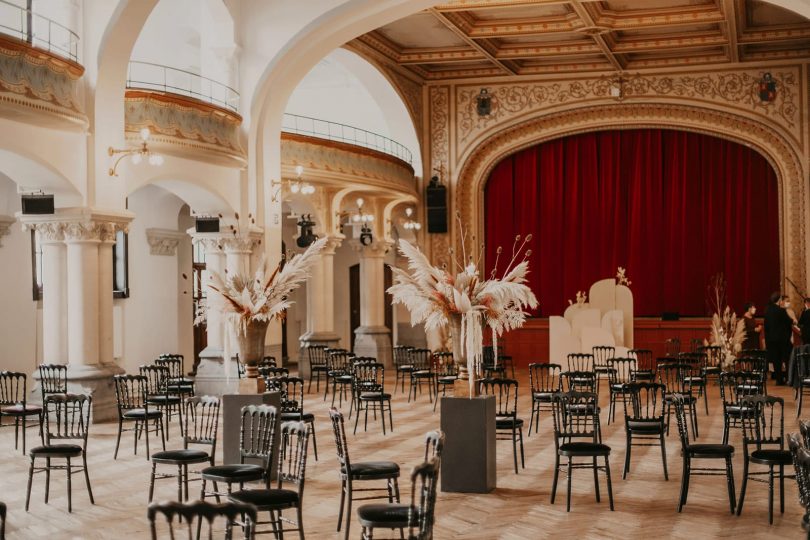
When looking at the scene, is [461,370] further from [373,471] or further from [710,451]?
[710,451]

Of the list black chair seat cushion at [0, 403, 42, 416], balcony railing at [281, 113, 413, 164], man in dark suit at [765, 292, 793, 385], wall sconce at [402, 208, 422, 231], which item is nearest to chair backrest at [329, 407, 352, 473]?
black chair seat cushion at [0, 403, 42, 416]

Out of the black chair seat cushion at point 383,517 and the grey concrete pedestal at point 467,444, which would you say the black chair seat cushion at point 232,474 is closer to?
the black chair seat cushion at point 383,517

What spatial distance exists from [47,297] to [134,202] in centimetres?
529

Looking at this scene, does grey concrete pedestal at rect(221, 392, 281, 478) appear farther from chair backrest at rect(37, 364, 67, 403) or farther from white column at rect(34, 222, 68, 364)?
white column at rect(34, 222, 68, 364)

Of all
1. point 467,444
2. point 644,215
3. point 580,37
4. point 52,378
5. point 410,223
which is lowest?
point 467,444

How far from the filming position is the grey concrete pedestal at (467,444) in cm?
799

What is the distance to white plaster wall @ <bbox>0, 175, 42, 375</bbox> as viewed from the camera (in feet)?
46.9

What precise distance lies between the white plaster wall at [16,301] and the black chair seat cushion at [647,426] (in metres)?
9.60

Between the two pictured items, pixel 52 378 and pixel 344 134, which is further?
pixel 344 134

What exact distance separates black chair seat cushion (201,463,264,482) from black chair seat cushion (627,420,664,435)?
3.62 meters

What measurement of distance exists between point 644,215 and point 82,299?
1306 cm

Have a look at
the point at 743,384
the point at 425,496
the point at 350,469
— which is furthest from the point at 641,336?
the point at 425,496

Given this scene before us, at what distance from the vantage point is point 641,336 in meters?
20.1

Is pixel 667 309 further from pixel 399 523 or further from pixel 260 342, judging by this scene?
pixel 399 523
